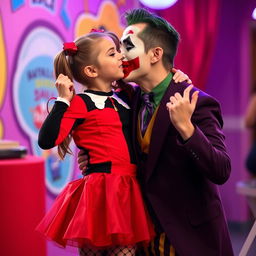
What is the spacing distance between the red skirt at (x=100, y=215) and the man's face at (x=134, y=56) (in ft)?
1.24

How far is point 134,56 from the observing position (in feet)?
6.83

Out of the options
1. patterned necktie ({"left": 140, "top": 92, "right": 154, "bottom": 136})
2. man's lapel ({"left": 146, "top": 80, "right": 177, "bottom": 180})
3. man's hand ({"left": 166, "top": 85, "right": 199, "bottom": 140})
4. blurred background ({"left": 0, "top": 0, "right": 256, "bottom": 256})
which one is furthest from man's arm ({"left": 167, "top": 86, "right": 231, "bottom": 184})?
blurred background ({"left": 0, "top": 0, "right": 256, "bottom": 256})

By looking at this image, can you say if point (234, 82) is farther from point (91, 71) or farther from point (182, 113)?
point (182, 113)

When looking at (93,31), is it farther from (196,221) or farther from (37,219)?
(37,219)

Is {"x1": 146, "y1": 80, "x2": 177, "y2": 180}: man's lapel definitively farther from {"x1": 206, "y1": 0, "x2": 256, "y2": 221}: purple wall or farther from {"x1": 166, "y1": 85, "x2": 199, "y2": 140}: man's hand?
{"x1": 206, "y1": 0, "x2": 256, "y2": 221}: purple wall

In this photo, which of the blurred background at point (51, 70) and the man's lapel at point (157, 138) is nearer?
the man's lapel at point (157, 138)

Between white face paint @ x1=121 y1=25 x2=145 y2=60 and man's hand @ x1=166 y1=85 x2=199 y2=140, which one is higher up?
white face paint @ x1=121 y1=25 x2=145 y2=60

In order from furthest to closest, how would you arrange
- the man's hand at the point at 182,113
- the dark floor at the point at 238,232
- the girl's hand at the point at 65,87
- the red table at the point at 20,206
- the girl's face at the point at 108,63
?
the dark floor at the point at 238,232
the red table at the point at 20,206
the girl's face at the point at 108,63
the girl's hand at the point at 65,87
the man's hand at the point at 182,113

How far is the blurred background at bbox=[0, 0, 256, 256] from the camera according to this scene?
327 centimetres

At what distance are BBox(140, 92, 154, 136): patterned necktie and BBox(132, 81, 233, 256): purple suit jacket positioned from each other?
3.3 inches

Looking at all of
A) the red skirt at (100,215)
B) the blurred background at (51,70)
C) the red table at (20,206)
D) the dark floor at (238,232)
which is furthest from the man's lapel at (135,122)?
the dark floor at (238,232)

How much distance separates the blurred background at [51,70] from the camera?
10.7 feet

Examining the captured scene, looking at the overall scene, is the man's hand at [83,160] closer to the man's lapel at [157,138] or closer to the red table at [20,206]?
the man's lapel at [157,138]

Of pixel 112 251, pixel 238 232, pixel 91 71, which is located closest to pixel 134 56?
pixel 91 71
